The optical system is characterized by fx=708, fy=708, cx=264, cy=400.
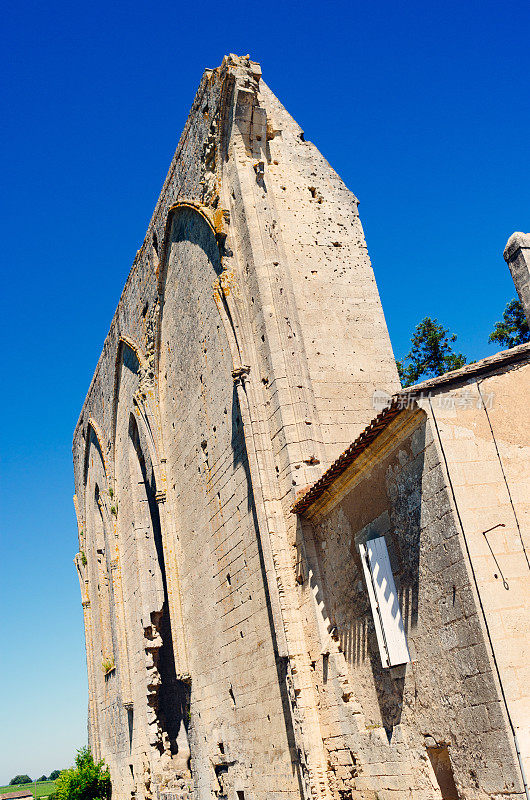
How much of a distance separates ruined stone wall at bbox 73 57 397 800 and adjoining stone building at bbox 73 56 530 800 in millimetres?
38

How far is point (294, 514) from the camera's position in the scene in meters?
8.13

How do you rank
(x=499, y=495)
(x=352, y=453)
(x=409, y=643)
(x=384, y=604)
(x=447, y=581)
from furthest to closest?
(x=352, y=453) → (x=384, y=604) → (x=409, y=643) → (x=499, y=495) → (x=447, y=581)

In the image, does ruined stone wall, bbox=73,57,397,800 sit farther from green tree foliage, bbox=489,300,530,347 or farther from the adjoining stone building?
green tree foliage, bbox=489,300,530,347

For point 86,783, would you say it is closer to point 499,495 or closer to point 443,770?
point 443,770

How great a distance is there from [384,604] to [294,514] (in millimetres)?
2195

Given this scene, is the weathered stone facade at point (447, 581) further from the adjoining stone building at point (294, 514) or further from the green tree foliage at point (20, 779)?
the green tree foliage at point (20, 779)

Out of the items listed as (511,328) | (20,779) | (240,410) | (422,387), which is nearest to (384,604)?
(422,387)

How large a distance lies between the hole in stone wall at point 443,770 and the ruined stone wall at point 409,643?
0.05ft

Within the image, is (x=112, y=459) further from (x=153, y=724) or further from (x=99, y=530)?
(x=153, y=724)

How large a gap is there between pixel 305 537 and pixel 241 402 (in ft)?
6.62

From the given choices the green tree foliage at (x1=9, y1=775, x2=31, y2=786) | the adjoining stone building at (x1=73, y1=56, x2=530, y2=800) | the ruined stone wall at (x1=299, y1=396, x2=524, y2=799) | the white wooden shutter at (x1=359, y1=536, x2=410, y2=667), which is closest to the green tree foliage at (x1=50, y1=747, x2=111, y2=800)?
the adjoining stone building at (x1=73, y1=56, x2=530, y2=800)

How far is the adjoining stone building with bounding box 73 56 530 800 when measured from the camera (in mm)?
5441

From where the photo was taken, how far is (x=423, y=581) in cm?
570

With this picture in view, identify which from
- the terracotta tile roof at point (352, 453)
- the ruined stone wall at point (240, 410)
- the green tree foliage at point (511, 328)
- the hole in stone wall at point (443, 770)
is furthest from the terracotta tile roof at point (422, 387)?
the green tree foliage at point (511, 328)
